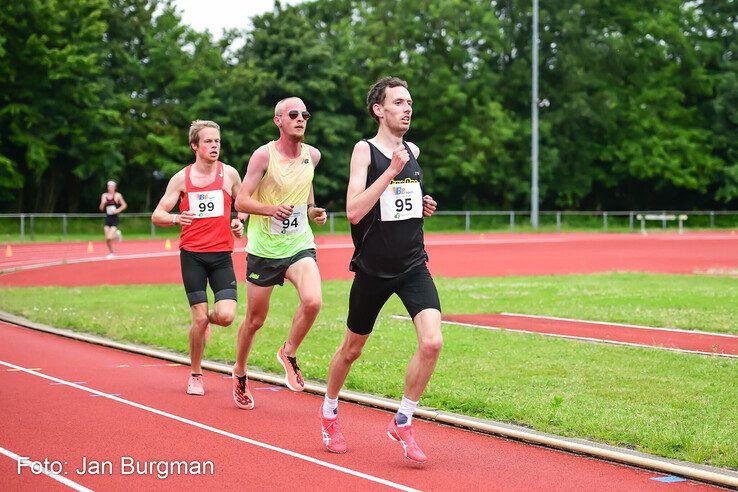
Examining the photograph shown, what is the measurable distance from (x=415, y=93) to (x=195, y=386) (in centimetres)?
4609

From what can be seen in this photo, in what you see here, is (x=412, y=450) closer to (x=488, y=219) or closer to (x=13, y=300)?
(x=13, y=300)

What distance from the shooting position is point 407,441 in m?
6.23

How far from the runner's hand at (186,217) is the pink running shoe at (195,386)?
1.29m

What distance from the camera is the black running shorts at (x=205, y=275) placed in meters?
8.70

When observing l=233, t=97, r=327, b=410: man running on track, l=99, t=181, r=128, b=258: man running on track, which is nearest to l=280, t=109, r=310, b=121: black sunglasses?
l=233, t=97, r=327, b=410: man running on track

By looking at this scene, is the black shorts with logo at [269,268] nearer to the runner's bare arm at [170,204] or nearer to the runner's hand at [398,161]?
the runner's bare arm at [170,204]

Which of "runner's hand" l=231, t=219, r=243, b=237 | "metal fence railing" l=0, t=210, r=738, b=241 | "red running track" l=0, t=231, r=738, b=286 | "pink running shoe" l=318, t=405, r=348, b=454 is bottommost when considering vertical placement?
"red running track" l=0, t=231, r=738, b=286

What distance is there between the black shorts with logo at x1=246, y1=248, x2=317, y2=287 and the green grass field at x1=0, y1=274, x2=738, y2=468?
1325mm

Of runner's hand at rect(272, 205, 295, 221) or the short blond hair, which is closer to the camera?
runner's hand at rect(272, 205, 295, 221)

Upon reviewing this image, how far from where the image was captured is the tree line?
146 ft

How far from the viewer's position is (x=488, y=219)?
159ft

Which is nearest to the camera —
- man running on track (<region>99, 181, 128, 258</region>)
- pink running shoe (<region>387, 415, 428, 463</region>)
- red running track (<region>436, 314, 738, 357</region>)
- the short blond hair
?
pink running shoe (<region>387, 415, 428, 463</region>)

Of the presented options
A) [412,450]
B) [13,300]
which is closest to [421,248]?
[412,450]

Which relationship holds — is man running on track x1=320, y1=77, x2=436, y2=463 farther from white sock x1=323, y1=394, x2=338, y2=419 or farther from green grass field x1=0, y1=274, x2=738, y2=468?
green grass field x1=0, y1=274, x2=738, y2=468
